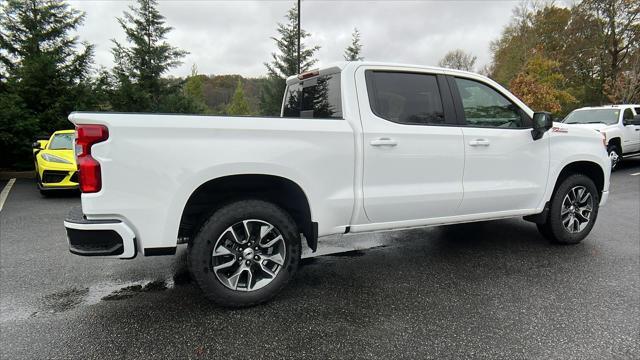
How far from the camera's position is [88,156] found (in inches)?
94.3

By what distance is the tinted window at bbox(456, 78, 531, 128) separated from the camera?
3.63m

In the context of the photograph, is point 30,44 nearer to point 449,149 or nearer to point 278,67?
point 449,149

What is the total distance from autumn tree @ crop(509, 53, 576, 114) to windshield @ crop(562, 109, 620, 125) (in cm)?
1306

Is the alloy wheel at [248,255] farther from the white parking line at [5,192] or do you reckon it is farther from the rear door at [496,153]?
the white parking line at [5,192]

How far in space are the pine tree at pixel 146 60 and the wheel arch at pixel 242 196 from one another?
588 inches

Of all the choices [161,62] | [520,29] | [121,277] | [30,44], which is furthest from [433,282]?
[520,29]

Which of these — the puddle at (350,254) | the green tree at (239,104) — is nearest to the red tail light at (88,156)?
the puddle at (350,254)

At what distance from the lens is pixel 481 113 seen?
369 centimetres

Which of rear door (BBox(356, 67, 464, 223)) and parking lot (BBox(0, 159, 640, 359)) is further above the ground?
rear door (BBox(356, 67, 464, 223))

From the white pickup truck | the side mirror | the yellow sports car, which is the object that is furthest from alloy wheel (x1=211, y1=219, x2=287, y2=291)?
the yellow sports car

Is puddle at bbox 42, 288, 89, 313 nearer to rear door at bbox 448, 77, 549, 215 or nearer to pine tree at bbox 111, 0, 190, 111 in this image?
rear door at bbox 448, 77, 549, 215

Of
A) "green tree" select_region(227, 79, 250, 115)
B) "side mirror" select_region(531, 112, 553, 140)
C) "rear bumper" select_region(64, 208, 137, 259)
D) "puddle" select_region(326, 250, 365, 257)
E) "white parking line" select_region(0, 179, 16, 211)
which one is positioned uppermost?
"green tree" select_region(227, 79, 250, 115)

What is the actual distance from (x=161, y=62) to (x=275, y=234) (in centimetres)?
1670

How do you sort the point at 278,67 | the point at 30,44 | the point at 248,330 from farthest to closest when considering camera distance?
the point at 278,67, the point at 30,44, the point at 248,330
